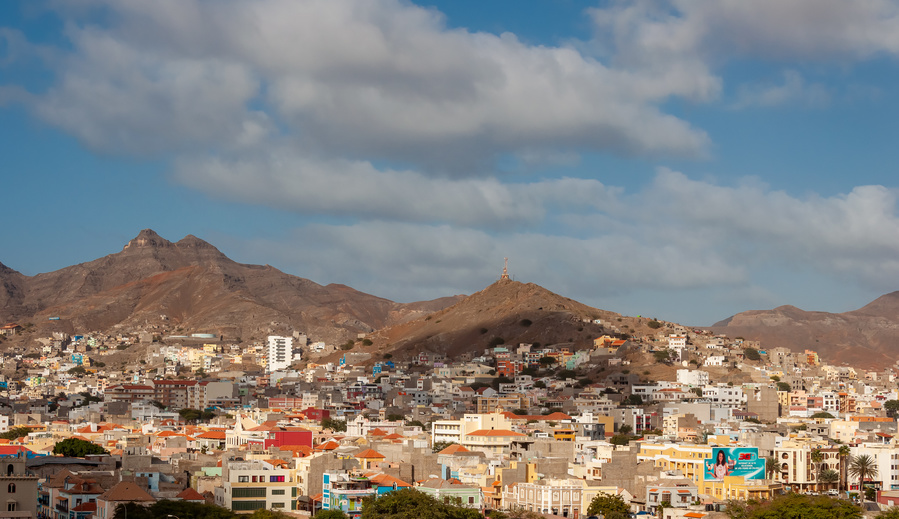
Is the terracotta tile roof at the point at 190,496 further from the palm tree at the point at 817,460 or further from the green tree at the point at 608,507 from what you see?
the palm tree at the point at 817,460

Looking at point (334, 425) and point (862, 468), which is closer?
point (862, 468)

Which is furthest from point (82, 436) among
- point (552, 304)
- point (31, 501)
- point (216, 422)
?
point (552, 304)

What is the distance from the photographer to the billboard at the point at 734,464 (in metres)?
66.0

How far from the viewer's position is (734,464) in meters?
66.3

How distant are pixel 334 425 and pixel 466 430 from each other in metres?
19.4

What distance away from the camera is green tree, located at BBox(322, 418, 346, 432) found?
3927 inches

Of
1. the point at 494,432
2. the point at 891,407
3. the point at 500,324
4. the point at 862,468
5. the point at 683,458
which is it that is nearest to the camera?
the point at 683,458

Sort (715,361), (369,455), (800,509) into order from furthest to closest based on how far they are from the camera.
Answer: (715,361) → (369,455) → (800,509)

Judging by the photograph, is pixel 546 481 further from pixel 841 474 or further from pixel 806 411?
pixel 806 411

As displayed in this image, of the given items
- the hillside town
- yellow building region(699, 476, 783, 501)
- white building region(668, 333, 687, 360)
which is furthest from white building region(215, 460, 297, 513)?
white building region(668, 333, 687, 360)

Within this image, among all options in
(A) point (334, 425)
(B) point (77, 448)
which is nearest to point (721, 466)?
(B) point (77, 448)

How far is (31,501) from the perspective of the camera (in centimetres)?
5066

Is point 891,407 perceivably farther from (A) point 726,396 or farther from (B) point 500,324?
(B) point 500,324

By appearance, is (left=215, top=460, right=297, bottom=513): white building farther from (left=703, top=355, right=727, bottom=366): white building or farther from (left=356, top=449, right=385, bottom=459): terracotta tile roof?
(left=703, top=355, right=727, bottom=366): white building
